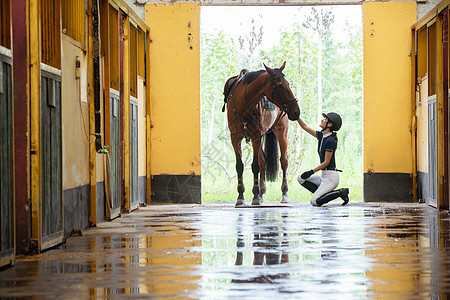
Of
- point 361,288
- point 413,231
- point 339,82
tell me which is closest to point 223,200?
point 413,231

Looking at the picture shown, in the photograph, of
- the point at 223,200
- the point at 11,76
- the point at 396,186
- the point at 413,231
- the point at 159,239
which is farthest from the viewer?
the point at 223,200

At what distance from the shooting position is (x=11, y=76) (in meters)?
5.95

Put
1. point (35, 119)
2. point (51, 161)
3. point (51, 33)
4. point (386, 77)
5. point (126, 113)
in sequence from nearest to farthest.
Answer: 1. point (35, 119)
2. point (51, 161)
3. point (51, 33)
4. point (126, 113)
5. point (386, 77)

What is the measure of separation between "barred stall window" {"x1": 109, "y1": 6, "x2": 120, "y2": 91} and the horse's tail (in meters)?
3.68

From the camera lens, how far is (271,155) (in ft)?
45.3

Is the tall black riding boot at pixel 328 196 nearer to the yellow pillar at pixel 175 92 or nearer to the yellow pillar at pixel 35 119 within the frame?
the yellow pillar at pixel 175 92

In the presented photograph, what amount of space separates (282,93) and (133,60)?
2141mm

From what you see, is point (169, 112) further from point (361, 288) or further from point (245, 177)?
point (361, 288)

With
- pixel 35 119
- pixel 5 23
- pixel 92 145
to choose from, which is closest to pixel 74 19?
pixel 92 145

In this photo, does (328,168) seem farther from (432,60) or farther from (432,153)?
(432,60)

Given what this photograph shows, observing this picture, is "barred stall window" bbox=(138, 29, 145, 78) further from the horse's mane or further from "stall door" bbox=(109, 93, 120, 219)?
"stall door" bbox=(109, 93, 120, 219)

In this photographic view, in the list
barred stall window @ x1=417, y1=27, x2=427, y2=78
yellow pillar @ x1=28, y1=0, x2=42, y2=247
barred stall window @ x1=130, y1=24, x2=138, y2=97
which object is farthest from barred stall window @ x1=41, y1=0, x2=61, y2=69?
barred stall window @ x1=417, y1=27, x2=427, y2=78

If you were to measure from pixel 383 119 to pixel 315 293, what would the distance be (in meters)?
9.96

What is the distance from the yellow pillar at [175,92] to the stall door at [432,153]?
3647mm
